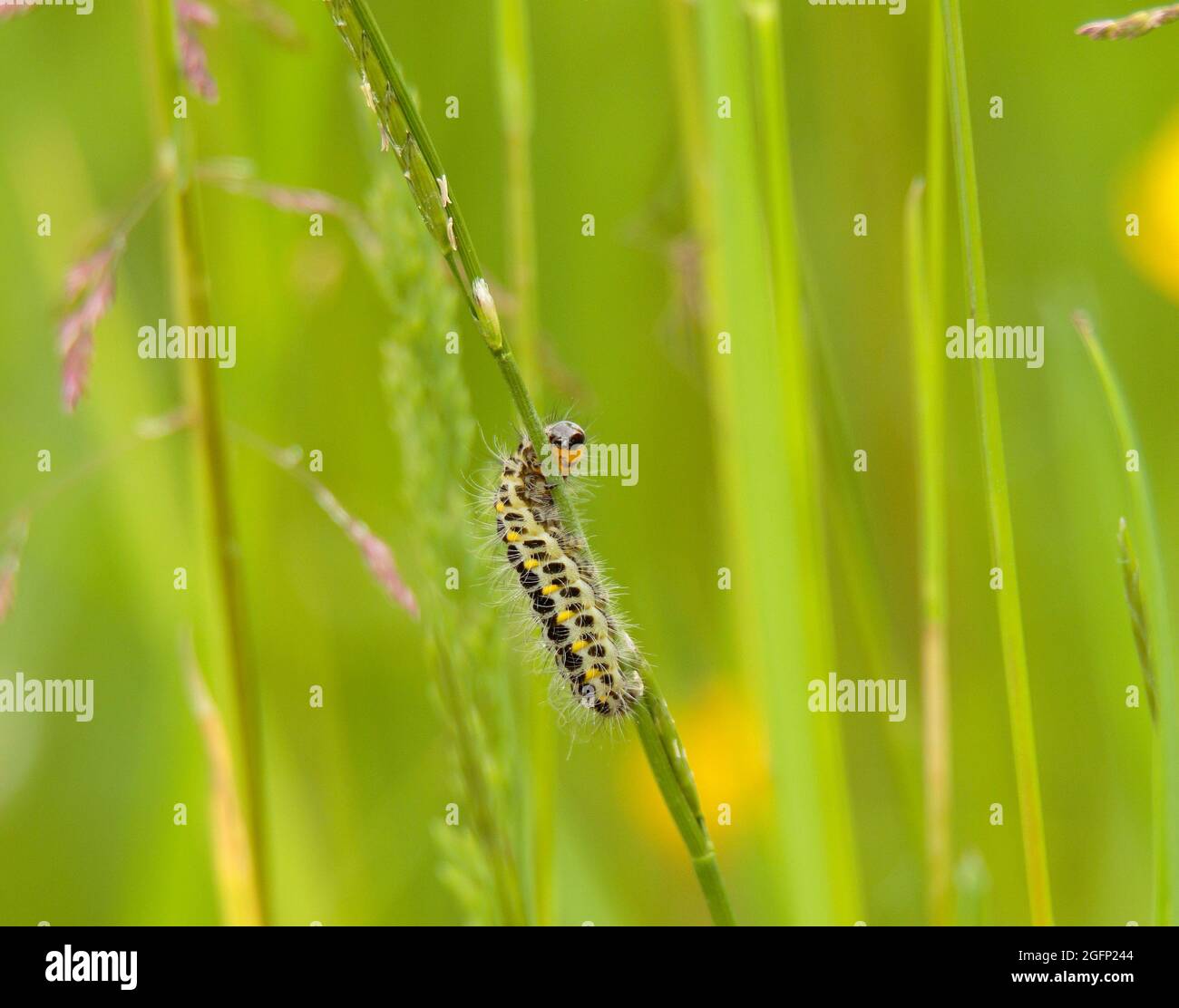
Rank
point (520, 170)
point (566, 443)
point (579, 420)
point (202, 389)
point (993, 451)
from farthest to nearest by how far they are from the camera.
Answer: point (579, 420) < point (520, 170) < point (202, 389) < point (566, 443) < point (993, 451)

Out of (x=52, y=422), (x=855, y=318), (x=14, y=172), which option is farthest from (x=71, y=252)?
(x=855, y=318)

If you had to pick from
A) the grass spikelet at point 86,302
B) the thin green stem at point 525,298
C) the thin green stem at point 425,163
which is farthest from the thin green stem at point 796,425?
the grass spikelet at point 86,302

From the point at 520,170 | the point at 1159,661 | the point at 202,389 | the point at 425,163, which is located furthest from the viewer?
the point at 520,170

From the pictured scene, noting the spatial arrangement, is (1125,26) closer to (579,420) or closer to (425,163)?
(425,163)

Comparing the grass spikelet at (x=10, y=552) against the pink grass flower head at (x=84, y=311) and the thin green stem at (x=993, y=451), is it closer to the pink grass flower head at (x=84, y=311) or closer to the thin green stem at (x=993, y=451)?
the pink grass flower head at (x=84, y=311)

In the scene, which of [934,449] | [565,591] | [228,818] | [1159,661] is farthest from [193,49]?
[1159,661]

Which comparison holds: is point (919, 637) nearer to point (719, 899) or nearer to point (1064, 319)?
point (1064, 319)
